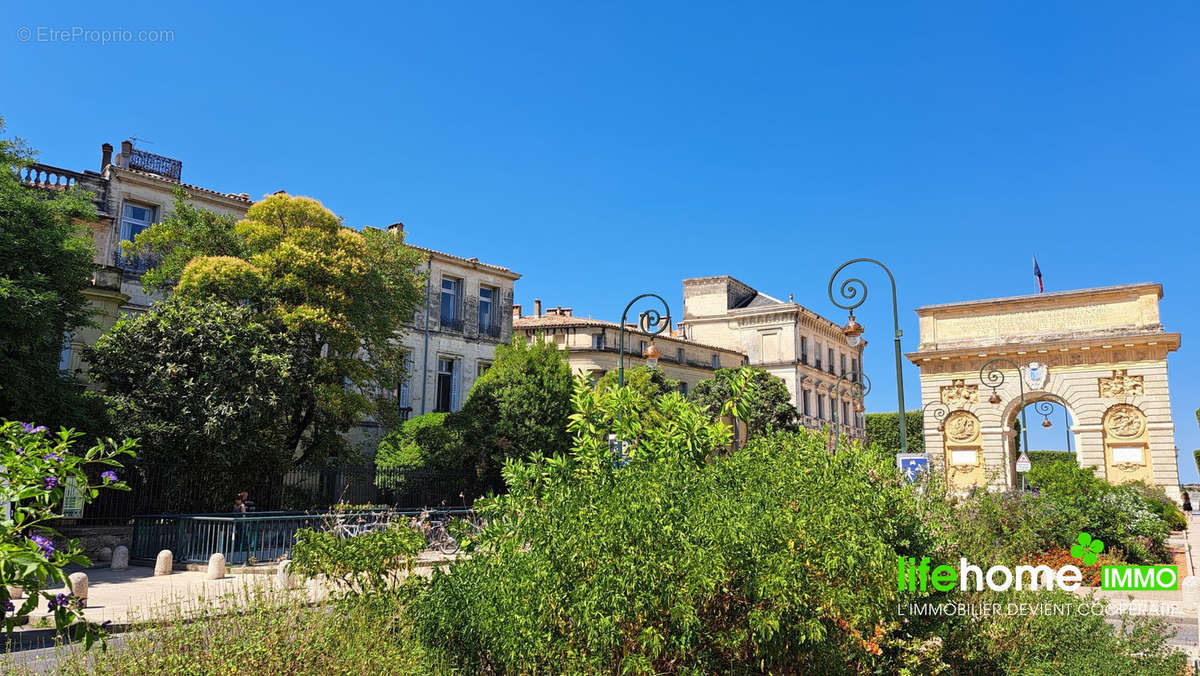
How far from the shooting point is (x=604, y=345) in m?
41.5

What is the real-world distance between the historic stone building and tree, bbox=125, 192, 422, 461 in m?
33.4

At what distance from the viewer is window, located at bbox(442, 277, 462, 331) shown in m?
32.9

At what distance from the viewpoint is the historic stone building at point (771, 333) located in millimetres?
52375

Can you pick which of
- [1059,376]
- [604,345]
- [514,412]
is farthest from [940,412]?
[514,412]

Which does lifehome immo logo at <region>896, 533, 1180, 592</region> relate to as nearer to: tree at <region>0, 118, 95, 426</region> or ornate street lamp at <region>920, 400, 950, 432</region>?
tree at <region>0, 118, 95, 426</region>

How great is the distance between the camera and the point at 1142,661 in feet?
21.3

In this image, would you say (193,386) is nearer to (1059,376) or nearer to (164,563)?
(164,563)

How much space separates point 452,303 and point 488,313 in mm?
1819

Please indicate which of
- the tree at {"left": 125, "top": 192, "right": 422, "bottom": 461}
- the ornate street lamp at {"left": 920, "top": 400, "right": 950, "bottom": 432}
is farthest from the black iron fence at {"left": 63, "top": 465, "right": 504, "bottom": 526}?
the ornate street lamp at {"left": 920, "top": 400, "right": 950, "bottom": 432}

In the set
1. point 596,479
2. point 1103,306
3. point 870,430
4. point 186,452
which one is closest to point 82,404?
point 186,452

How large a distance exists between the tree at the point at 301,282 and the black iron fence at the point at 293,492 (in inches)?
44.1

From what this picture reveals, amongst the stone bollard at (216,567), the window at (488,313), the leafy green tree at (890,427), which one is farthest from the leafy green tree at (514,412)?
the leafy green tree at (890,427)

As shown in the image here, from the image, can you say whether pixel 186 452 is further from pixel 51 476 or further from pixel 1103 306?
pixel 1103 306

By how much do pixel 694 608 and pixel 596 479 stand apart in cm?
151
